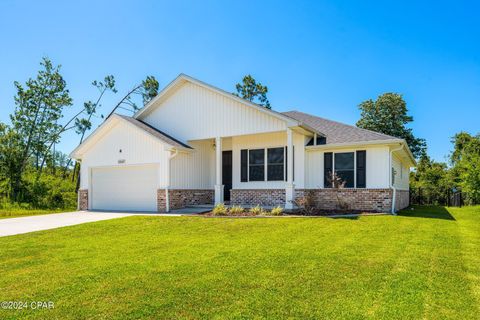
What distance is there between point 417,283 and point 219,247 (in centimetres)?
380

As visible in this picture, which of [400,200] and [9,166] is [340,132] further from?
[9,166]

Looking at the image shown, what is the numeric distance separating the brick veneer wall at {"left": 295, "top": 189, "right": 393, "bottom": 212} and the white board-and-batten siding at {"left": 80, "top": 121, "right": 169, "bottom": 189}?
625cm

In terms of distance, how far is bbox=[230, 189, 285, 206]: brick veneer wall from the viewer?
14773mm

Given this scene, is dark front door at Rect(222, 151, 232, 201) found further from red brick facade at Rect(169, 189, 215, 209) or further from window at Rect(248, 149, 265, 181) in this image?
window at Rect(248, 149, 265, 181)

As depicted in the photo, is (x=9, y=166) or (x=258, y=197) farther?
(x=9, y=166)

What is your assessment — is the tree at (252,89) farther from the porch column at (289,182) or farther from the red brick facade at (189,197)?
the porch column at (289,182)

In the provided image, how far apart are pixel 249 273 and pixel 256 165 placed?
10.5 metres

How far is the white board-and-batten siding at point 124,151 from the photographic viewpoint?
15.1 meters

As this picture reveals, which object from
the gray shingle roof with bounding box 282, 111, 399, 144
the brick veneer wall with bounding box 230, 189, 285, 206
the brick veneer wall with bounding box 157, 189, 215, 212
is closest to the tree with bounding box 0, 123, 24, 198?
the brick veneer wall with bounding box 157, 189, 215, 212

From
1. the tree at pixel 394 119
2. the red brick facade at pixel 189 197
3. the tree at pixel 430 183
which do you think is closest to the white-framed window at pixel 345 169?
the red brick facade at pixel 189 197

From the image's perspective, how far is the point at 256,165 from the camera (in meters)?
15.6

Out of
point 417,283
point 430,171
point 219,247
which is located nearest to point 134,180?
point 219,247

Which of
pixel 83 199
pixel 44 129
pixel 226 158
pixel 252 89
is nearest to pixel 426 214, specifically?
pixel 226 158

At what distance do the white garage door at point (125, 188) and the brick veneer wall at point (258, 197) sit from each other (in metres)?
3.71
